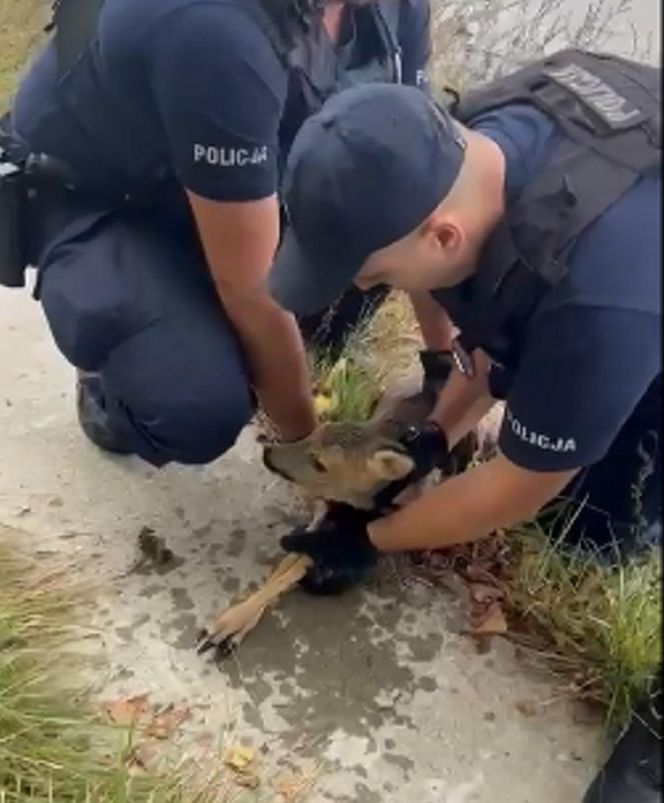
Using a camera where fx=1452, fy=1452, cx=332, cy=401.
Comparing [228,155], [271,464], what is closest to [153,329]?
[271,464]

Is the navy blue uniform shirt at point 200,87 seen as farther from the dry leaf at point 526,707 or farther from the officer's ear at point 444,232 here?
the dry leaf at point 526,707

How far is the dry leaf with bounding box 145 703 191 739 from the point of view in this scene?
239 centimetres

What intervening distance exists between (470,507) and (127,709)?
2.18 feet

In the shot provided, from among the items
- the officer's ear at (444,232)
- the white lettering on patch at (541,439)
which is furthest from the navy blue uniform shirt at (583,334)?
the officer's ear at (444,232)

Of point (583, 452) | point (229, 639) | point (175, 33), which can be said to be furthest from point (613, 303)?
point (229, 639)

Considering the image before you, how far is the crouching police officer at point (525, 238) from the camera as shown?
1.91 metres

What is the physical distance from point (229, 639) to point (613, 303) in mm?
1001

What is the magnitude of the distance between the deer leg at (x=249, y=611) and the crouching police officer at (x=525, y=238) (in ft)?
1.49

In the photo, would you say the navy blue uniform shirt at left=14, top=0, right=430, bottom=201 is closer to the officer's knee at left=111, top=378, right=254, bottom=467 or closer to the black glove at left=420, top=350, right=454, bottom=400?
the officer's knee at left=111, top=378, right=254, bottom=467

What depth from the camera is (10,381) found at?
313cm

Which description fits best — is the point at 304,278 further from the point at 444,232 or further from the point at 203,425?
the point at 203,425

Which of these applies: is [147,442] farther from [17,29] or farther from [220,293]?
[17,29]

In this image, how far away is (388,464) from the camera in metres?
2.47

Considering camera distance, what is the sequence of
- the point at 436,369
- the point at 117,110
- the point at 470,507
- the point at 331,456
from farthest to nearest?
1. the point at 436,369
2. the point at 331,456
3. the point at 117,110
4. the point at 470,507
